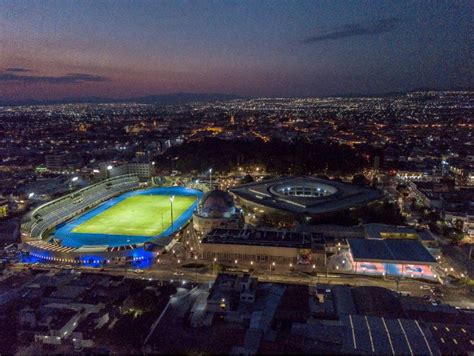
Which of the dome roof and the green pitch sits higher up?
the dome roof

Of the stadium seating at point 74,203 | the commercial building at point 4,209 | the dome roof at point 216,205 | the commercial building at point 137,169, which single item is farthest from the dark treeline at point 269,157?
the commercial building at point 4,209

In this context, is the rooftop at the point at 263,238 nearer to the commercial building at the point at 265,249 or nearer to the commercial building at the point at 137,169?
the commercial building at the point at 265,249

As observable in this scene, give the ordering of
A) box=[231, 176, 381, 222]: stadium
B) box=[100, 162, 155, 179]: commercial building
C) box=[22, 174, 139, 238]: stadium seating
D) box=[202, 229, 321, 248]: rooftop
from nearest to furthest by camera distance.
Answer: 1. box=[202, 229, 321, 248]: rooftop
2. box=[22, 174, 139, 238]: stadium seating
3. box=[231, 176, 381, 222]: stadium
4. box=[100, 162, 155, 179]: commercial building

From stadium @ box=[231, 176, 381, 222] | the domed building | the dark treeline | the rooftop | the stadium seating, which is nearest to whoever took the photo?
the rooftop

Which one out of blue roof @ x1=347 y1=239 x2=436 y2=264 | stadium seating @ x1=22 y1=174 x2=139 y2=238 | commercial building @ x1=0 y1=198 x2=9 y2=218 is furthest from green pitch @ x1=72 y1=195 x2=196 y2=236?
blue roof @ x1=347 y1=239 x2=436 y2=264

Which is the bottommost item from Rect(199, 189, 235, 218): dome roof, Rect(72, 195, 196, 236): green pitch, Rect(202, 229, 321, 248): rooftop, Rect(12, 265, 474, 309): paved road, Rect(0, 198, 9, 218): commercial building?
Rect(72, 195, 196, 236): green pitch

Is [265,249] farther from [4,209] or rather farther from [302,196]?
[4,209]

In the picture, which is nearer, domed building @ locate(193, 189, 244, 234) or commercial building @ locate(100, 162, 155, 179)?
domed building @ locate(193, 189, 244, 234)

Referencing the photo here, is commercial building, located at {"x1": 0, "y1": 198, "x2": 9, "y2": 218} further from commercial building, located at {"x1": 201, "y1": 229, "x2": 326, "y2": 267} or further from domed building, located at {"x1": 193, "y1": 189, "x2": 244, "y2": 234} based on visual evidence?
commercial building, located at {"x1": 201, "y1": 229, "x2": 326, "y2": 267}

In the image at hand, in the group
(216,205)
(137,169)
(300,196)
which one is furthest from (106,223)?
(137,169)
